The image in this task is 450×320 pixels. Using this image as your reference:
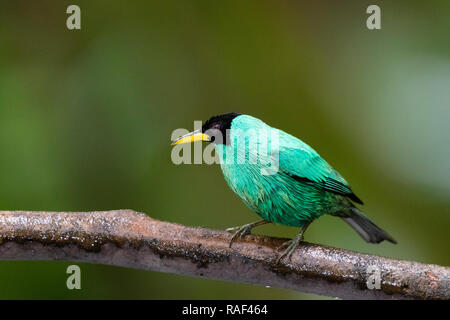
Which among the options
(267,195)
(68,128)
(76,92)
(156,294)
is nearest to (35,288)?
(156,294)

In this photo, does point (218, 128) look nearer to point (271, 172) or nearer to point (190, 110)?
point (271, 172)

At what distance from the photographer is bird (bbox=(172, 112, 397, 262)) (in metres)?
2.48

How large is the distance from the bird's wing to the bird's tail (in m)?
0.29

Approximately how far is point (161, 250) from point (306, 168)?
0.69 metres

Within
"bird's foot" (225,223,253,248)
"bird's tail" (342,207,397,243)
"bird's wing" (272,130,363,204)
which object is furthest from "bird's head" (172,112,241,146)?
"bird's tail" (342,207,397,243)

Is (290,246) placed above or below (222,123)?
below

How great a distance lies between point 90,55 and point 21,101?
56 cm

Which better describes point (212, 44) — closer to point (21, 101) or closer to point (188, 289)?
point (21, 101)

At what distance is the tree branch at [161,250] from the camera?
2.41 m

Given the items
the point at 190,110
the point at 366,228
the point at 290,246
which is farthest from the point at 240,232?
the point at 190,110

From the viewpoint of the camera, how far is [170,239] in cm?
244

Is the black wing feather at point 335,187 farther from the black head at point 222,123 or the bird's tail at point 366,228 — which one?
the black head at point 222,123

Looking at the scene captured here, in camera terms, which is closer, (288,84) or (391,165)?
(391,165)

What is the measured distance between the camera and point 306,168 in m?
2.55
